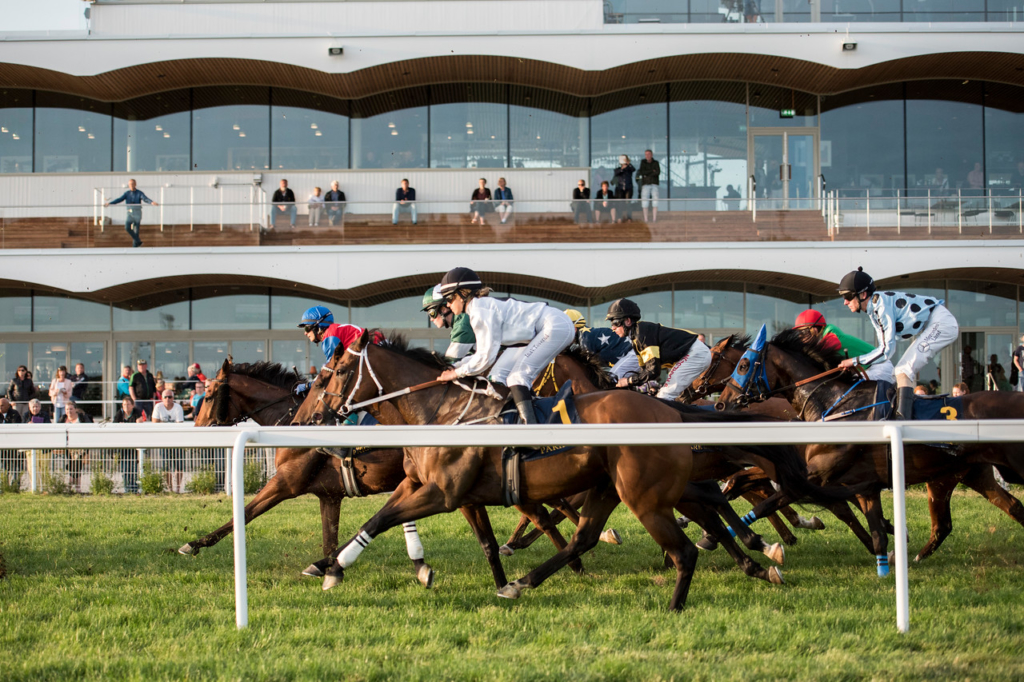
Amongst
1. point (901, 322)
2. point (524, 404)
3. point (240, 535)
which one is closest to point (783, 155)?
point (901, 322)

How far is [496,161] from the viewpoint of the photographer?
19.3m

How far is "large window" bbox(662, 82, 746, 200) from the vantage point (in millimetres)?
18938

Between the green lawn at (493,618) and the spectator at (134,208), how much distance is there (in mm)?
10702

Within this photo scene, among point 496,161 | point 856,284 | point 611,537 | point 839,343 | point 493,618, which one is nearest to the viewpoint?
point 493,618

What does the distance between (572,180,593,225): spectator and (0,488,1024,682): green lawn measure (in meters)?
9.99

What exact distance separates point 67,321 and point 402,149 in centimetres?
769

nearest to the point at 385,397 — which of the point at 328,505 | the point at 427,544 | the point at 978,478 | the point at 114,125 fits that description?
the point at 328,505

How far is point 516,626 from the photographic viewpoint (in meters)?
4.09

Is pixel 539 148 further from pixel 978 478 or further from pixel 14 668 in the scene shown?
pixel 14 668

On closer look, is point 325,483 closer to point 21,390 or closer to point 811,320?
point 811,320

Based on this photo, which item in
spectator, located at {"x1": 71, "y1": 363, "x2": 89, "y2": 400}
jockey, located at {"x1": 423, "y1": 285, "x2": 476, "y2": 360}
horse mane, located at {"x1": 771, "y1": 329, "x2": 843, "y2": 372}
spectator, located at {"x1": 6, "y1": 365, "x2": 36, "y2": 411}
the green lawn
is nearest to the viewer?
the green lawn

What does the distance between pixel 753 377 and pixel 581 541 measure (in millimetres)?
2218

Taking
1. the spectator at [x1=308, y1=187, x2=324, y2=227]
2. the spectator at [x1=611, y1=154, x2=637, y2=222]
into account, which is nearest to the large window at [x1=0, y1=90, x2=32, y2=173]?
the spectator at [x1=308, y1=187, x2=324, y2=227]

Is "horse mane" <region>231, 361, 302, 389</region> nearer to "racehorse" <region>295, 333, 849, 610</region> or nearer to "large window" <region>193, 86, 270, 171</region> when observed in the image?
"racehorse" <region>295, 333, 849, 610</region>
